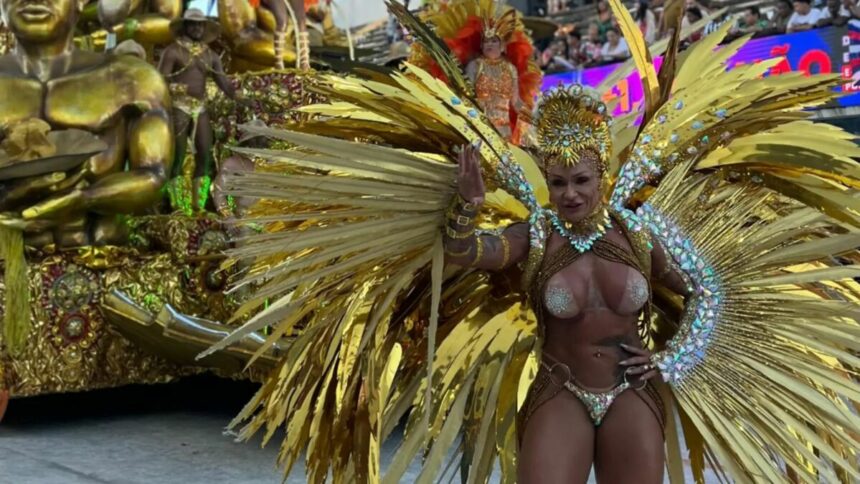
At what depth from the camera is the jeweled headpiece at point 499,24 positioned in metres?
5.91

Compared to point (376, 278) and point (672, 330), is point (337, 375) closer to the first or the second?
point (376, 278)

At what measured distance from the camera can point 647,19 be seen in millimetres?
10469

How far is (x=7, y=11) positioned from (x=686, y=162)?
353 cm

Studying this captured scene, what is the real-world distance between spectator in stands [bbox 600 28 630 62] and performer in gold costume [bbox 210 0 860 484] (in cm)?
872

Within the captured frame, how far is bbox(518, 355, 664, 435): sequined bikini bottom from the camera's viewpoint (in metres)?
2.23

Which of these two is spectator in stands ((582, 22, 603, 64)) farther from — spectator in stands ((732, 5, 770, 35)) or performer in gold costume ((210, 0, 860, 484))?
performer in gold costume ((210, 0, 860, 484))

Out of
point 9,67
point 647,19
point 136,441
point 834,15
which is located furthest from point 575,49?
point 136,441

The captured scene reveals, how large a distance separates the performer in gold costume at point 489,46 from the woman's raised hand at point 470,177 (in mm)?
3819

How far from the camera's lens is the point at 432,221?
83.4 inches

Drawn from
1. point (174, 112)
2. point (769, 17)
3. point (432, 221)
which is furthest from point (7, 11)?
point (769, 17)

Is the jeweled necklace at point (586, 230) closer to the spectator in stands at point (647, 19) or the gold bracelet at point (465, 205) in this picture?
the gold bracelet at point (465, 205)

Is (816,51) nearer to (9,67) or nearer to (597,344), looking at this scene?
(9,67)

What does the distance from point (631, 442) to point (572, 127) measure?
2.29 feet

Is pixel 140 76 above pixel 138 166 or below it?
above
